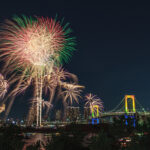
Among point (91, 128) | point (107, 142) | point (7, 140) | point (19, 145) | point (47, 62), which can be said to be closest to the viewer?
point (107, 142)

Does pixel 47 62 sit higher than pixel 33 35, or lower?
lower

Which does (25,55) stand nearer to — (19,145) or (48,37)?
(48,37)

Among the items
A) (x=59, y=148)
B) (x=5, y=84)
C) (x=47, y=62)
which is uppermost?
(x=47, y=62)

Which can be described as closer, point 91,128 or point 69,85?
point 91,128

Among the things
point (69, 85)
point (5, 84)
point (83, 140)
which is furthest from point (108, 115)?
point (83, 140)

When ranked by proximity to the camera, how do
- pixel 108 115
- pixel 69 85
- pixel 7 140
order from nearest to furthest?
pixel 7 140, pixel 69 85, pixel 108 115

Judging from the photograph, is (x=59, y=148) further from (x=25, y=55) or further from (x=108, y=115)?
(x=108, y=115)

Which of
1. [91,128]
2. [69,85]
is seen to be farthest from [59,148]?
[69,85]

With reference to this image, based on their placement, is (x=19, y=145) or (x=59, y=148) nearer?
(x=59, y=148)

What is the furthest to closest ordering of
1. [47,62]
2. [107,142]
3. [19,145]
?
[47,62], [19,145], [107,142]
